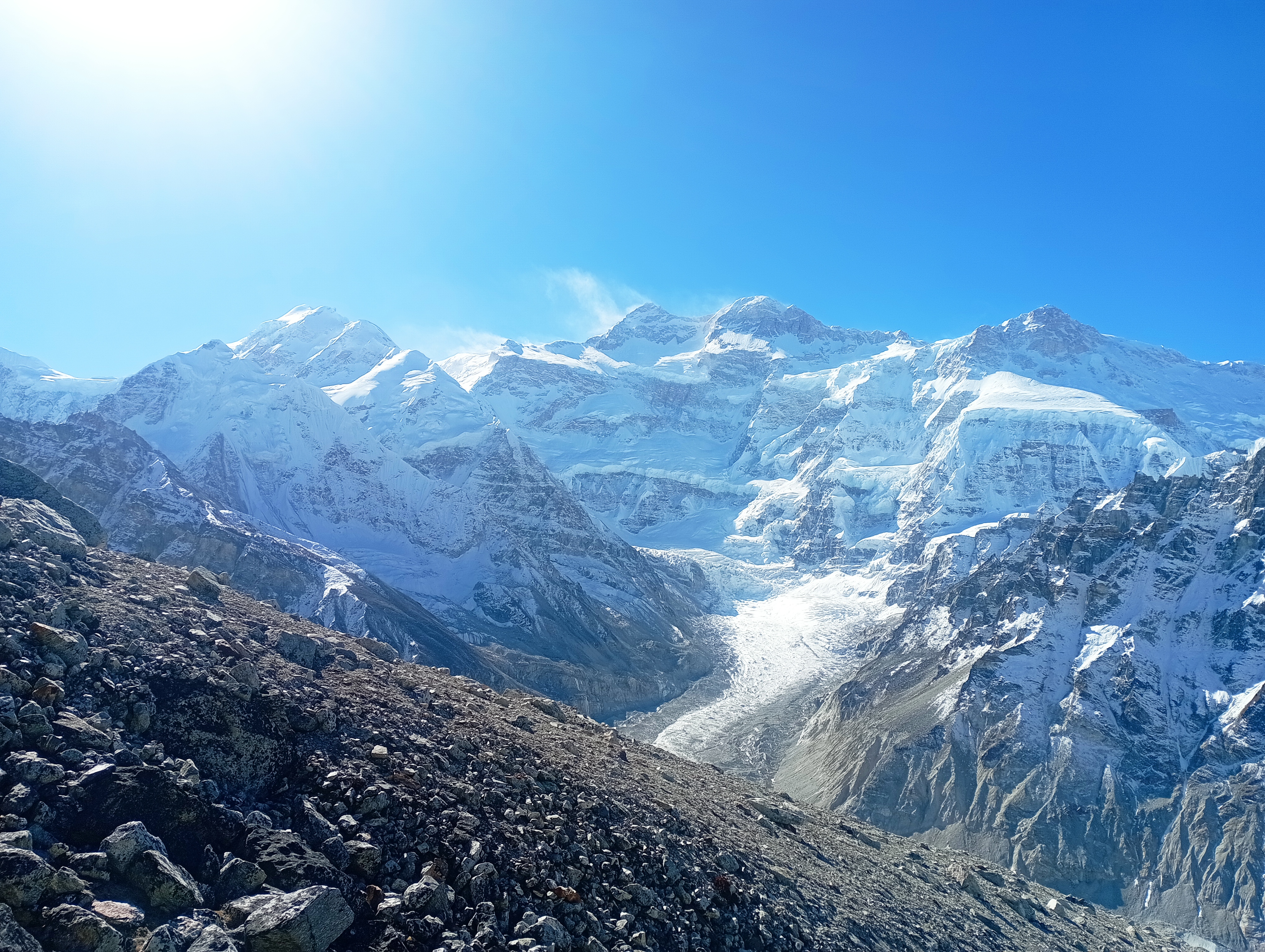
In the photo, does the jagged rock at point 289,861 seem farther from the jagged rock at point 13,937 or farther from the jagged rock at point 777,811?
the jagged rock at point 777,811

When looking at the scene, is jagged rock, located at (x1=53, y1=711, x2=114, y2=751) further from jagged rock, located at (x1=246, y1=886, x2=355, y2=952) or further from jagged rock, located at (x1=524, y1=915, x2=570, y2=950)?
jagged rock, located at (x1=524, y1=915, x2=570, y2=950)

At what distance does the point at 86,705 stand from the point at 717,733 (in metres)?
136

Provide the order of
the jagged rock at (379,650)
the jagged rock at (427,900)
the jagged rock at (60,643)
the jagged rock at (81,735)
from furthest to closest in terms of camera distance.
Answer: the jagged rock at (379,650) → the jagged rock at (60,643) → the jagged rock at (81,735) → the jagged rock at (427,900)

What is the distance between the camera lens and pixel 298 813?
13.8 metres

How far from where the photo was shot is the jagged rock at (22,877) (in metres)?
9.46

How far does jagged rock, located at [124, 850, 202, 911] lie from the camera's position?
1080cm

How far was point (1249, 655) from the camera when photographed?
3622 inches

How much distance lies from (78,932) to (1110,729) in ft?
346

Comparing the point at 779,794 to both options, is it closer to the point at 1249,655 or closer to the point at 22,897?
the point at 22,897

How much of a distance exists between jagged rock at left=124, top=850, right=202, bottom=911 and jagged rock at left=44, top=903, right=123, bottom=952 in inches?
48.3

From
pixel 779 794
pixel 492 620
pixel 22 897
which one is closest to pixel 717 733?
pixel 492 620

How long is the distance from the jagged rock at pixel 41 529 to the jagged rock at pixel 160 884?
13175mm

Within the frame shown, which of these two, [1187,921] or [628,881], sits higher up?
[628,881]

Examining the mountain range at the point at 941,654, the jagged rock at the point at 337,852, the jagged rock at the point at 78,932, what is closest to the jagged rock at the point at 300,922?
the jagged rock at the point at 337,852
